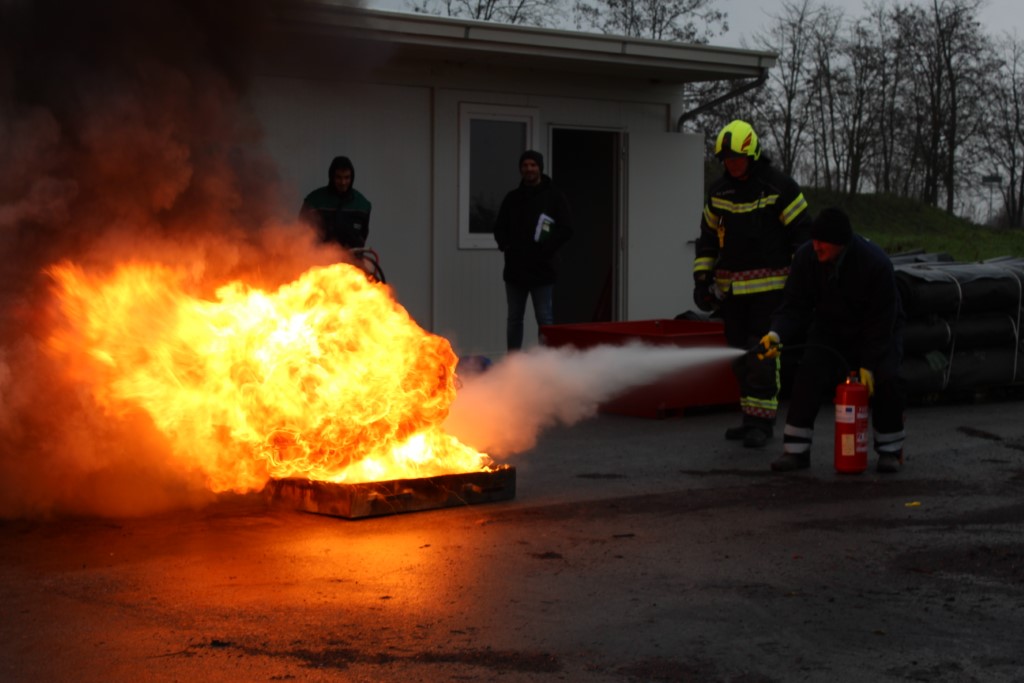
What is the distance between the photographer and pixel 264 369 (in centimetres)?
671

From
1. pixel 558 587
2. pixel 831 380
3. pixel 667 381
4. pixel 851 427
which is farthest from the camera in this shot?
pixel 667 381

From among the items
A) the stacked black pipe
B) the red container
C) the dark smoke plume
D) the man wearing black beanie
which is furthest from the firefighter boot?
the dark smoke plume

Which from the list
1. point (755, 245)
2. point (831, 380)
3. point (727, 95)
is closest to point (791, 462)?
point (831, 380)

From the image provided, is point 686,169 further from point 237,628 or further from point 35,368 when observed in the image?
point 237,628

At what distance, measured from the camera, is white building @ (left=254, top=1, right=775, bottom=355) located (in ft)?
41.1

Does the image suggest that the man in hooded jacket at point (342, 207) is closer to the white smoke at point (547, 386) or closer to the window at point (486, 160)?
the white smoke at point (547, 386)

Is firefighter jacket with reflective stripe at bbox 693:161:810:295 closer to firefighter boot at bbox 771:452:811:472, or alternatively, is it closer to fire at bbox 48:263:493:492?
firefighter boot at bbox 771:452:811:472

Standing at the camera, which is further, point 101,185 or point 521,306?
point 521,306

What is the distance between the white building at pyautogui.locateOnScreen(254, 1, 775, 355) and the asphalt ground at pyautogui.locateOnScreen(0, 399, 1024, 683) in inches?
208

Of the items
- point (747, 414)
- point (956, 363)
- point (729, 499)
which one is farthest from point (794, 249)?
point (956, 363)

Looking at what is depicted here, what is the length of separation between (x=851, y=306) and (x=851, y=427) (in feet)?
2.59

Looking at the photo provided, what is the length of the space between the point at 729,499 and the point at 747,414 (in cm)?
197

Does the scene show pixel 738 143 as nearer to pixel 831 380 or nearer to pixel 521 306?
pixel 831 380

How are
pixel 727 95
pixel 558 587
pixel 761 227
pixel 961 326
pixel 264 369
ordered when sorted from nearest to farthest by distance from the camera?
pixel 558 587, pixel 264 369, pixel 761 227, pixel 961 326, pixel 727 95
